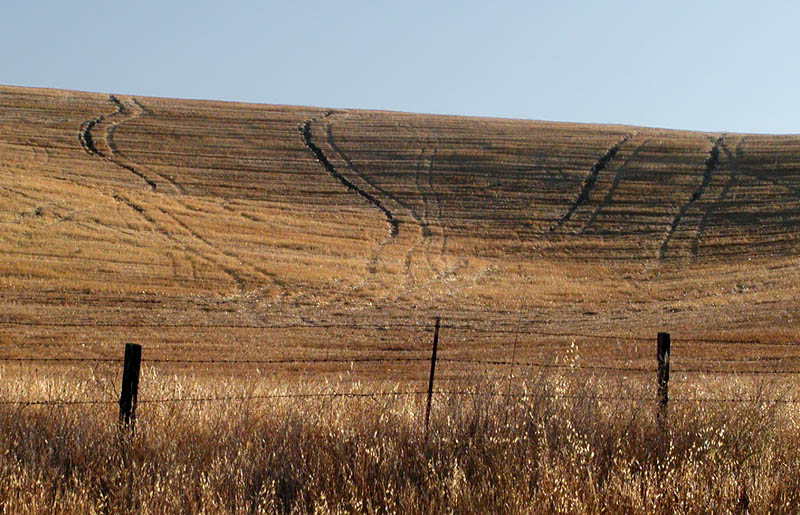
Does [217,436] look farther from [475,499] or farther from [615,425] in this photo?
[615,425]

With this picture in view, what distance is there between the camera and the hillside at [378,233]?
21812 mm

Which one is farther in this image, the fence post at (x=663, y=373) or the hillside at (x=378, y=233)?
the hillside at (x=378, y=233)

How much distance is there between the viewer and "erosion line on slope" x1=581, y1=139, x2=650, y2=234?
41.3 m

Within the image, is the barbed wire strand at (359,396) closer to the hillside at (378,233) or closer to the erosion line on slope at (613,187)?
the hillside at (378,233)

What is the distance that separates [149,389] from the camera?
7.65 meters

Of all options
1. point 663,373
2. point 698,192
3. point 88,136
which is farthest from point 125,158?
point 663,373

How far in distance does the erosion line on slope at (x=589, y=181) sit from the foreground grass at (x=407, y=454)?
110ft

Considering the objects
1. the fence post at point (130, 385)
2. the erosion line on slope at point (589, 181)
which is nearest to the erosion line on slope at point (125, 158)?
the erosion line on slope at point (589, 181)

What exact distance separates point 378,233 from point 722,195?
1827 cm

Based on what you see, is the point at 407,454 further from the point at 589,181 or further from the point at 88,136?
the point at 88,136

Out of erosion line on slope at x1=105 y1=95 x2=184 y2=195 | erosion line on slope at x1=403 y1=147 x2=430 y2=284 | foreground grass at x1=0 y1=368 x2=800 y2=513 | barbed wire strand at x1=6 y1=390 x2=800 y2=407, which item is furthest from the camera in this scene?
erosion line on slope at x1=105 y1=95 x2=184 y2=195

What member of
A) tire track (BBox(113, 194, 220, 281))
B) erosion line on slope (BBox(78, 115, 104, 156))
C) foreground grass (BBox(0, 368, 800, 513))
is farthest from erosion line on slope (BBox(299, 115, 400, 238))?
foreground grass (BBox(0, 368, 800, 513))

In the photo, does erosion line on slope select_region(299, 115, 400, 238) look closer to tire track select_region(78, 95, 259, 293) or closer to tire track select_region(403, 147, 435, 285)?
tire track select_region(403, 147, 435, 285)

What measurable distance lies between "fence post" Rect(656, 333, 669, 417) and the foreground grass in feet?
0.38
